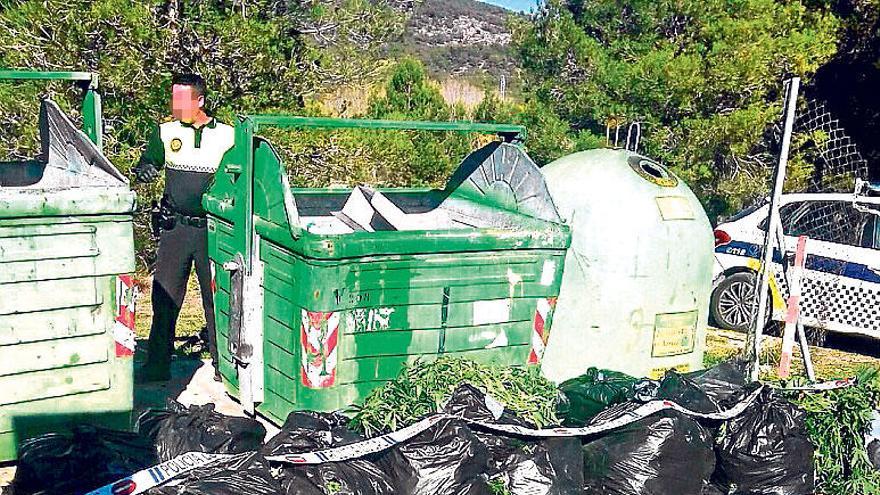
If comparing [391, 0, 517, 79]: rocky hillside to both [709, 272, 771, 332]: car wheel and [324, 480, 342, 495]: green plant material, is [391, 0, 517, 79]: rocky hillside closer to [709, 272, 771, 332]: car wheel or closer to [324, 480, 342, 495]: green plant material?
[709, 272, 771, 332]: car wheel

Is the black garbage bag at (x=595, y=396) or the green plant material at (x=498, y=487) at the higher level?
the black garbage bag at (x=595, y=396)

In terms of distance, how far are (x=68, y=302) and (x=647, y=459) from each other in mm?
2532

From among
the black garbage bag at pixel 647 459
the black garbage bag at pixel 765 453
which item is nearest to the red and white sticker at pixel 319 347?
the black garbage bag at pixel 647 459

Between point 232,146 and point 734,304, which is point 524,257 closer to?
point 232,146

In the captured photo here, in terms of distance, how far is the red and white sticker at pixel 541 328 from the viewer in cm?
477

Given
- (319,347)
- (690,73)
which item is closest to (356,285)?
(319,347)

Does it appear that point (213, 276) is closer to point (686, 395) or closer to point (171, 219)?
point (171, 219)

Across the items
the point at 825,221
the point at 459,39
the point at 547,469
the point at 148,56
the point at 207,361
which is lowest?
the point at 207,361

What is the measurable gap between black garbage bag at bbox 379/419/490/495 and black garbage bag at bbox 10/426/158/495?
3.23 ft

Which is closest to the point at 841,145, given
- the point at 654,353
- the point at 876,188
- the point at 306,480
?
the point at 876,188

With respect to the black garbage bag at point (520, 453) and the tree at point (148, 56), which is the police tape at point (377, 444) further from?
the tree at point (148, 56)

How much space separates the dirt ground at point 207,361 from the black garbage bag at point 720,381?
1805 mm

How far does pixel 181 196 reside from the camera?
17.9 feet

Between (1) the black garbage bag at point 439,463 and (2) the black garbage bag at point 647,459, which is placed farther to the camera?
(2) the black garbage bag at point 647,459
